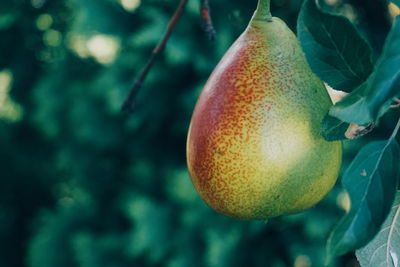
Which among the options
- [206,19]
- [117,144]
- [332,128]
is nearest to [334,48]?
[332,128]

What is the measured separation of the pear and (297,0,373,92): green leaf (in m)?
0.10

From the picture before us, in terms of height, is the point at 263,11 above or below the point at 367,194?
above

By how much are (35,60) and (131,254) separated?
201 centimetres

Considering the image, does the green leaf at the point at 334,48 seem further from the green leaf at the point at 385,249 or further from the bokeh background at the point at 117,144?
the bokeh background at the point at 117,144

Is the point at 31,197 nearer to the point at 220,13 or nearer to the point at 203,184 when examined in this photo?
the point at 220,13

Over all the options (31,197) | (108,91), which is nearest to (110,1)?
(108,91)

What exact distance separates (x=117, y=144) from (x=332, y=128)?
3302mm

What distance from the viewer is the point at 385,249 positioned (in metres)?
0.71

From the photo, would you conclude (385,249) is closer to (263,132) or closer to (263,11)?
(263,132)

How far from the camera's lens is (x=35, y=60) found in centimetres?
443

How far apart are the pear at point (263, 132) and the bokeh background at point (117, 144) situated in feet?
6.88

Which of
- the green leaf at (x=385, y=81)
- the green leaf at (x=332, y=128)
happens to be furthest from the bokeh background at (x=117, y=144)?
the green leaf at (x=385, y=81)

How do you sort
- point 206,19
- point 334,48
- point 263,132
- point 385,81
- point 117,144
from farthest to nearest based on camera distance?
point 117,144 < point 206,19 < point 263,132 < point 334,48 < point 385,81

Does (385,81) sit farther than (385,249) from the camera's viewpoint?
No
